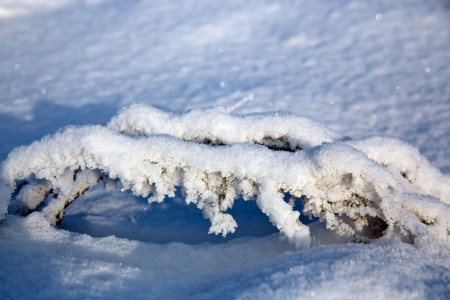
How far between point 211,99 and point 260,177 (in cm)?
191

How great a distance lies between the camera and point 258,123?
5.93ft

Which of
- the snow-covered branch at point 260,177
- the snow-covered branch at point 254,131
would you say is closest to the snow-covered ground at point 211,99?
the snow-covered branch at point 260,177

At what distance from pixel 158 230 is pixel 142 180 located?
1.84 feet

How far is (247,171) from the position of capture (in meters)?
1.52

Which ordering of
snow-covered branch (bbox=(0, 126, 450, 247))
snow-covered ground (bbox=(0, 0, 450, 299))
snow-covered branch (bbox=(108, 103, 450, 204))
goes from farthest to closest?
snow-covered branch (bbox=(108, 103, 450, 204)) < snow-covered branch (bbox=(0, 126, 450, 247)) < snow-covered ground (bbox=(0, 0, 450, 299))

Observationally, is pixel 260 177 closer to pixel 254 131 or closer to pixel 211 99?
pixel 254 131

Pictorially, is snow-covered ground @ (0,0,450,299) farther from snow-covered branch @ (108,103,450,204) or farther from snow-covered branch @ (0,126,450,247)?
snow-covered branch @ (108,103,450,204)

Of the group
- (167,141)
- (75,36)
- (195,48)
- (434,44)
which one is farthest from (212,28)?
(167,141)

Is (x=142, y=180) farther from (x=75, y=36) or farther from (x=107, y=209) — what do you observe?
(x=75, y=36)

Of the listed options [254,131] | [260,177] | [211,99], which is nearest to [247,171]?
[260,177]

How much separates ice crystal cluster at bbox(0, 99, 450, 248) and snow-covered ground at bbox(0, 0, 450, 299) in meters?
0.16

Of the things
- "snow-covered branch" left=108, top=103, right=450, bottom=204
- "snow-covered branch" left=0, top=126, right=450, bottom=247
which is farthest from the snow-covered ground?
"snow-covered branch" left=108, top=103, right=450, bottom=204

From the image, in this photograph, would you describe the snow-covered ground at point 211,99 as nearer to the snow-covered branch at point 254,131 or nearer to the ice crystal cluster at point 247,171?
the ice crystal cluster at point 247,171

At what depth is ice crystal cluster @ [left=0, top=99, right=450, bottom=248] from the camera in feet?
4.82
